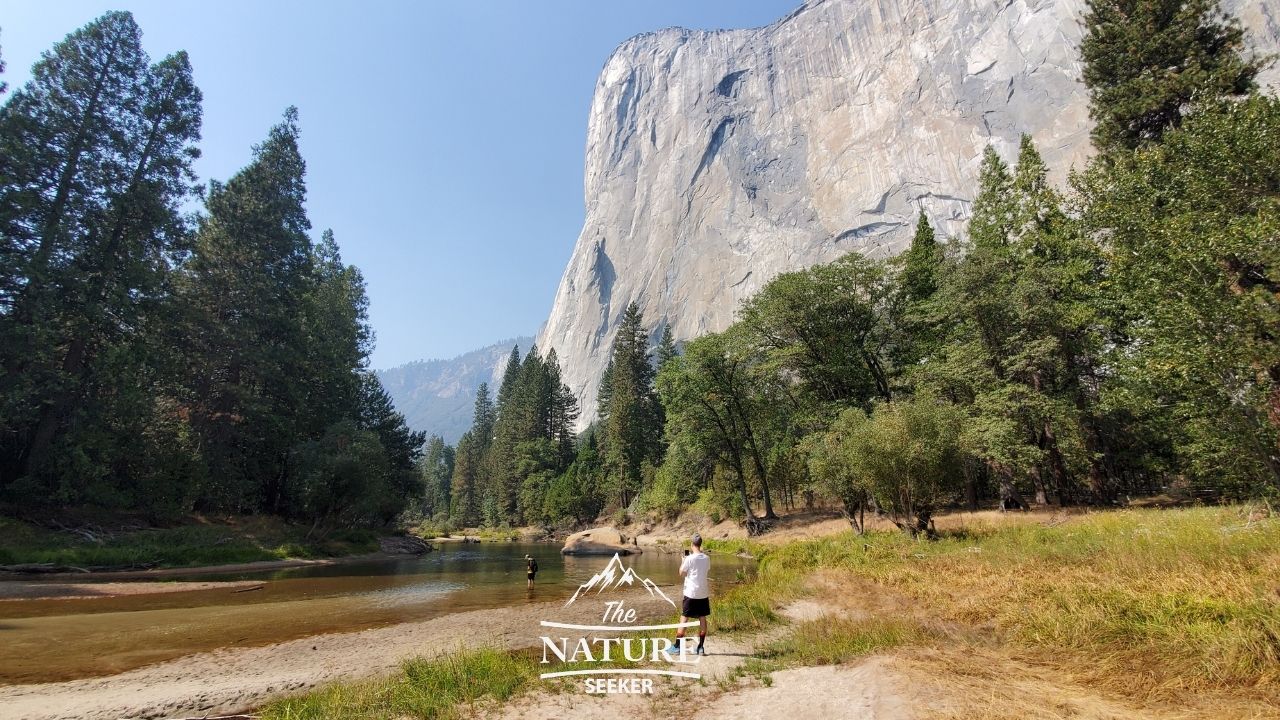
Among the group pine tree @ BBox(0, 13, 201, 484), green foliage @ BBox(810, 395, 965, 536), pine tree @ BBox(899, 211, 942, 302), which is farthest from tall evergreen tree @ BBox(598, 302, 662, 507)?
pine tree @ BBox(0, 13, 201, 484)

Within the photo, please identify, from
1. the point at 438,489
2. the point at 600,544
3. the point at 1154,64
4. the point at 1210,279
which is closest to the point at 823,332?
the point at 1154,64

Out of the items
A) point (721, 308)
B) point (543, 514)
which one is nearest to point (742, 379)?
point (543, 514)

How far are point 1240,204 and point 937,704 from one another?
73.4ft

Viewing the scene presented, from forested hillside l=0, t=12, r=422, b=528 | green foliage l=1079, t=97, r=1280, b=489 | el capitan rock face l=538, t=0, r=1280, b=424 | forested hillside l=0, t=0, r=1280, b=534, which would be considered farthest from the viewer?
el capitan rock face l=538, t=0, r=1280, b=424

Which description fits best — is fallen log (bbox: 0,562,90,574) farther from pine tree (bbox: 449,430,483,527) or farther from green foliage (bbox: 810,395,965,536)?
pine tree (bbox: 449,430,483,527)

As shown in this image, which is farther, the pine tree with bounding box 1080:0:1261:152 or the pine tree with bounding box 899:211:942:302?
the pine tree with bounding box 899:211:942:302

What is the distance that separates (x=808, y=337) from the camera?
38969 mm

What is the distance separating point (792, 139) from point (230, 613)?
147m

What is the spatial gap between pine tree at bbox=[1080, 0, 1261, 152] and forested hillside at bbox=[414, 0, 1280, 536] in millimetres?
86

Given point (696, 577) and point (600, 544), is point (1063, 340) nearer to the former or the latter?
point (696, 577)

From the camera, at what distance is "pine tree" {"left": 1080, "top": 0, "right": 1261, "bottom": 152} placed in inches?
865

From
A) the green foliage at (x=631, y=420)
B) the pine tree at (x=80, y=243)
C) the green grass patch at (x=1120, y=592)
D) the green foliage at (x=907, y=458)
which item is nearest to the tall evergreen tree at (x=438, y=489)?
the green foliage at (x=631, y=420)

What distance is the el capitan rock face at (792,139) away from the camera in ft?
323

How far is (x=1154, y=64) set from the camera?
24172 millimetres
